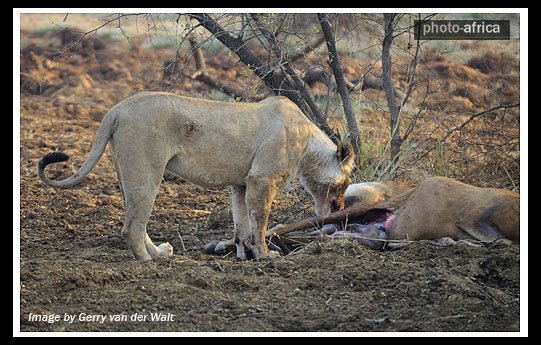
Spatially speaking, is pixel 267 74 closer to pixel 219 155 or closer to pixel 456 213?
pixel 219 155

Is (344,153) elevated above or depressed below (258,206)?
above

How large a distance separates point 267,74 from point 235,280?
278cm

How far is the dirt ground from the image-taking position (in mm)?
5629

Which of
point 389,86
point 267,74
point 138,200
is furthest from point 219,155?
point 389,86

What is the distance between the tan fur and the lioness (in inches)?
25.5

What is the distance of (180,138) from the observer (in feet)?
22.7

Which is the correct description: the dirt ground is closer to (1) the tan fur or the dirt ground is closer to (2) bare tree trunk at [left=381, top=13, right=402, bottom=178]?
(1) the tan fur

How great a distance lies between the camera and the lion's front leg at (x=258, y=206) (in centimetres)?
717

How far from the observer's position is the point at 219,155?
7082mm

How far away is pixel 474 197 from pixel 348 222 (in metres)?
0.99

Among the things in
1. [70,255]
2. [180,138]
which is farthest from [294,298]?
[70,255]

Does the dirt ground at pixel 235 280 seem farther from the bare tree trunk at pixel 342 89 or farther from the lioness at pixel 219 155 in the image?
the bare tree trunk at pixel 342 89

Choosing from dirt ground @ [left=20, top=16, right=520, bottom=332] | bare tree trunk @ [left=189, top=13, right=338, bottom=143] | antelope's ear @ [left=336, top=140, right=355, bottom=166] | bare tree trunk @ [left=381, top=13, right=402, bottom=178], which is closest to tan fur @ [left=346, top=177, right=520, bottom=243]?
dirt ground @ [left=20, top=16, right=520, bottom=332]

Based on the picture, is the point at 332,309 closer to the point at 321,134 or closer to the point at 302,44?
the point at 321,134
